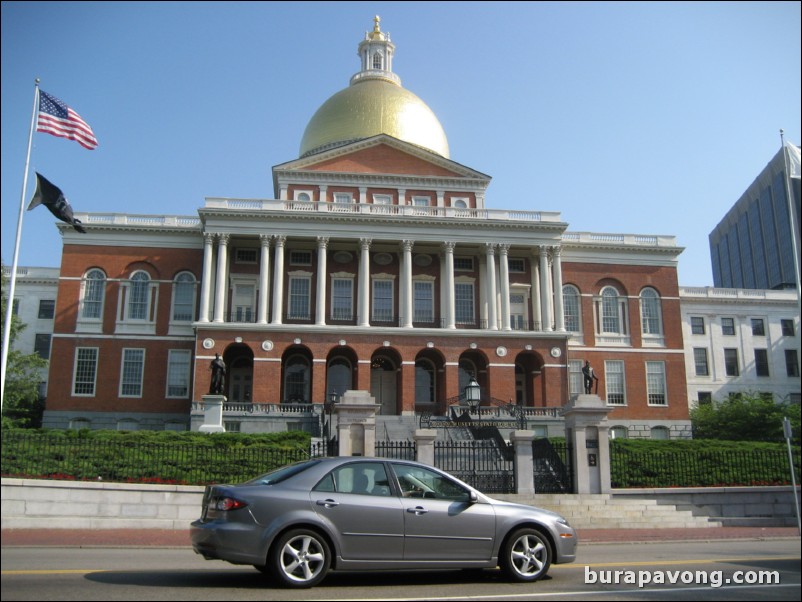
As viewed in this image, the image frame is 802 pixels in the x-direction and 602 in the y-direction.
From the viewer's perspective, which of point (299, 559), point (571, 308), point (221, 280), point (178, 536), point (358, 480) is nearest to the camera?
point (299, 559)

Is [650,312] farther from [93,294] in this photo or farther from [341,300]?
[93,294]

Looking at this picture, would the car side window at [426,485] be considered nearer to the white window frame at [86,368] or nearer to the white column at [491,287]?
the white column at [491,287]

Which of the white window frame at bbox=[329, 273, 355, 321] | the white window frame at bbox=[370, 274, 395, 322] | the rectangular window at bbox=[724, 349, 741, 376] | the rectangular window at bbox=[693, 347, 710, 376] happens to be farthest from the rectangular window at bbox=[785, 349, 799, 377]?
the white window frame at bbox=[329, 273, 355, 321]

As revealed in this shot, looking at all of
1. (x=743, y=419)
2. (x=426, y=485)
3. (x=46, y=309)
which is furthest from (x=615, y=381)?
(x=426, y=485)

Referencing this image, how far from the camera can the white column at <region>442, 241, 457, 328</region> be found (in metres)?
49.9

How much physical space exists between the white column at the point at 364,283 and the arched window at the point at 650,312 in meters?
19.2

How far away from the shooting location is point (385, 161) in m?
55.2

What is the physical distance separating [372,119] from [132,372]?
2438 centimetres

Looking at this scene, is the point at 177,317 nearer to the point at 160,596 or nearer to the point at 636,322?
the point at 636,322

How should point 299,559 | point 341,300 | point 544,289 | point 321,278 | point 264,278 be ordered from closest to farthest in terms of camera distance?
point 299,559 < point 264,278 < point 321,278 < point 544,289 < point 341,300

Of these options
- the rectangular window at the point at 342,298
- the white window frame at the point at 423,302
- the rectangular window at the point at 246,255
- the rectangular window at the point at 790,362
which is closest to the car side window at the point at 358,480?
the rectangular window at the point at 342,298

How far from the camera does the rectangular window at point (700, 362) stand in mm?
63719

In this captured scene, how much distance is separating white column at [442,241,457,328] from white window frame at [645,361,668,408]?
13941 millimetres

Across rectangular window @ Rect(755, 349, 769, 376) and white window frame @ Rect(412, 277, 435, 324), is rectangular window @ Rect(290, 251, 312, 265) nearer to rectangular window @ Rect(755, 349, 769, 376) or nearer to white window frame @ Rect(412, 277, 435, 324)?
white window frame @ Rect(412, 277, 435, 324)
